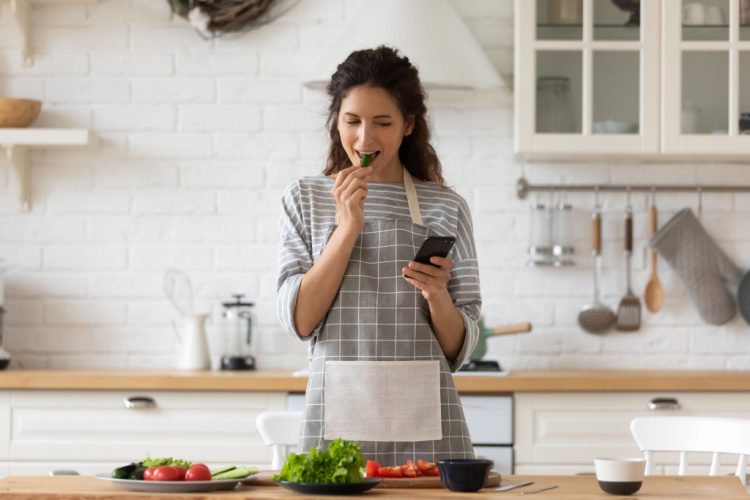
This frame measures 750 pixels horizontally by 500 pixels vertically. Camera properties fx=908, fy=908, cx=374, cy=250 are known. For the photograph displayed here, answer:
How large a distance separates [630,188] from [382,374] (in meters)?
1.83

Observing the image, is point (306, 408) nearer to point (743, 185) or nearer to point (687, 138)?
point (687, 138)

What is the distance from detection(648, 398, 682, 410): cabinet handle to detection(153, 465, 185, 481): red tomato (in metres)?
1.80

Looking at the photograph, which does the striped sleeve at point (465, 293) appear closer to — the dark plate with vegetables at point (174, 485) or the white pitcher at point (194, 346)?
the dark plate with vegetables at point (174, 485)

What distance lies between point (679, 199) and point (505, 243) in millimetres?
638

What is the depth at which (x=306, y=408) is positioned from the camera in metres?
1.71

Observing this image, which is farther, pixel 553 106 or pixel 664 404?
pixel 553 106

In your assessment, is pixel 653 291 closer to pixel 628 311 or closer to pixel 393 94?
pixel 628 311

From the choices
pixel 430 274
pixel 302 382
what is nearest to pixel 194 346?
pixel 302 382

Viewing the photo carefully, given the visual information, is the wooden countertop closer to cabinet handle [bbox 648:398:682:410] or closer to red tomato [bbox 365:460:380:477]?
cabinet handle [bbox 648:398:682:410]

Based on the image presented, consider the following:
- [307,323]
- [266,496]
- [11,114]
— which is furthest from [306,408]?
[11,114]

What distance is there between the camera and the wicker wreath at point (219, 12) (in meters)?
3.22

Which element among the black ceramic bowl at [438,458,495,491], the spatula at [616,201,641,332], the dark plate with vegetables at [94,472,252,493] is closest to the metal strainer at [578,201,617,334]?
the spatula at [616,201,641,332]

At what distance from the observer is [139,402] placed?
8.93 ft

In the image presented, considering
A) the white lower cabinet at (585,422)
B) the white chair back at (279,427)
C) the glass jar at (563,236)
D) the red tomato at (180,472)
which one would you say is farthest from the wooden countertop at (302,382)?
the red tomato at (180,472)
